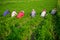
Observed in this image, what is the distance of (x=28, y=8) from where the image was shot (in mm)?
4008

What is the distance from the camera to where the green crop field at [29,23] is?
3.85m

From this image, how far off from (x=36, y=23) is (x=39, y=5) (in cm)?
32

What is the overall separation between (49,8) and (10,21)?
0.69 metres

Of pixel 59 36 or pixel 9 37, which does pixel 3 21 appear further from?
pixel 59 36

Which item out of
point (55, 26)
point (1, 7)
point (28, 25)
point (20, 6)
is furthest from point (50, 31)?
point (1, 7)

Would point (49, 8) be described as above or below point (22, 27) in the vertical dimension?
→ above

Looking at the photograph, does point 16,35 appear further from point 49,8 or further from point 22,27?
point 49,8

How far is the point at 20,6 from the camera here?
4.02 meters

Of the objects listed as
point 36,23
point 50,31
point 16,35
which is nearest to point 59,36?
point 50,31

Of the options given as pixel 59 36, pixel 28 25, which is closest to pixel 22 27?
pixel 28 25

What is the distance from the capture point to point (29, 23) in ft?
12.9

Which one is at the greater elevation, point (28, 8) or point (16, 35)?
point (28, 8)

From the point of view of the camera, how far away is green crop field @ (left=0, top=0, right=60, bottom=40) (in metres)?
3.85

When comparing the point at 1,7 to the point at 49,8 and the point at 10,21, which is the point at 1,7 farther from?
the point at 49,8
